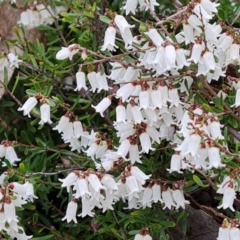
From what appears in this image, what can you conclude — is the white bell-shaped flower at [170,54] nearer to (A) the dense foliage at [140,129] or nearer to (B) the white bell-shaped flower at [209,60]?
(A) the dense foliage at [140,129]

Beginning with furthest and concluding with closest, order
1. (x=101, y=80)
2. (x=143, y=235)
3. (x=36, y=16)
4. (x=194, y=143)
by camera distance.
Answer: (x=36, y=16) → (x=101, y=80) → (x=143, y=235) → (x=194, y=143)

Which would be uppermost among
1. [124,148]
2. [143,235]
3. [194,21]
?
[194,21]

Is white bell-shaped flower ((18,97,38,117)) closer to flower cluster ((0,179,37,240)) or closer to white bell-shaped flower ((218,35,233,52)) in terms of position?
flower cluster ((0,179,37,240))

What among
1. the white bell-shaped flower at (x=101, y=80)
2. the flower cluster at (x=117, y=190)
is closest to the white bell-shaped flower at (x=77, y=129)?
the white bell-shaped flower at (x=101, y=80)

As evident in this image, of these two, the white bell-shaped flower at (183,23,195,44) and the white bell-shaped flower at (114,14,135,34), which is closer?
the white bell-shaped flower at (183,23,195,44)

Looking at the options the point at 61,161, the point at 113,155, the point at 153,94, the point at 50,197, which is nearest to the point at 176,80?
the point at 153,94

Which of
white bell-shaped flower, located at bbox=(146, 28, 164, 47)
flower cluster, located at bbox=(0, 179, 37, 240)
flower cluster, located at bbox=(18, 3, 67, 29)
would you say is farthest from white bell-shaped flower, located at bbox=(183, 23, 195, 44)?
flower cluster, located at bbox=(18, 3, 67, 29)

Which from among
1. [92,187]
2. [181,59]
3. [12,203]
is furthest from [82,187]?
[181,59]

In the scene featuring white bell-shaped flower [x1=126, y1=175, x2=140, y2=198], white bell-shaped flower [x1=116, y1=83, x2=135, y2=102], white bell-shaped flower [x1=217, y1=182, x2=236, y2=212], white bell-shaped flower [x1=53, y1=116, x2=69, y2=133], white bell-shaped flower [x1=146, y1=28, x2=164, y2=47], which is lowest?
white bell-shaped flower [x1=126, y1=175, x2=140, y2=198]

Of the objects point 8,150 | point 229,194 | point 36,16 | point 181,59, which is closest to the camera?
point 229,194

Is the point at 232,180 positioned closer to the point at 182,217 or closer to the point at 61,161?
the point at 182,217

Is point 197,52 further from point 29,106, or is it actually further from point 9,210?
point 9,210
